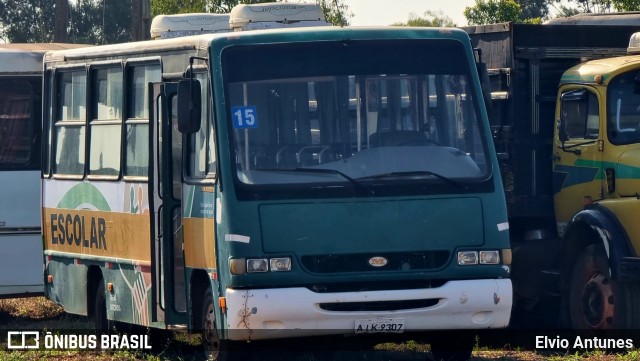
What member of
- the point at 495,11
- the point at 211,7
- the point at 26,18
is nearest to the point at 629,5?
the point at 211,7

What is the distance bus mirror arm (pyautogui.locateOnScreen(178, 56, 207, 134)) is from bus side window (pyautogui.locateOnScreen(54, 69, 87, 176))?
9.91 feet

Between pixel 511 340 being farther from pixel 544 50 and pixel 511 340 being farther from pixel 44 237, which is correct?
pixel 44 237

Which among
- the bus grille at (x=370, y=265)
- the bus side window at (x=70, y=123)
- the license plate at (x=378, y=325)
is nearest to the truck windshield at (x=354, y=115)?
the bus grille at (x=370, y=265)

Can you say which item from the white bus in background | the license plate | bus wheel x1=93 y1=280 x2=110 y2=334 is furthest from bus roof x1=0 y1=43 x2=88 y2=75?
the license plate

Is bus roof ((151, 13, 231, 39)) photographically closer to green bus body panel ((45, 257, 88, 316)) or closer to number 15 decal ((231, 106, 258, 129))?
green bus body panel ((45, 257, 88, 316))

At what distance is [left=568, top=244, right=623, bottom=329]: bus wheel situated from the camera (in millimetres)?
12352

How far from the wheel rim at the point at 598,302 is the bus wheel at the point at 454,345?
1.78 meters

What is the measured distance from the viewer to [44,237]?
46.8 feet

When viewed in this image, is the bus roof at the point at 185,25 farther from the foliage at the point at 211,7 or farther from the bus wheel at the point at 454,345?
the foliage at the point at 211,7

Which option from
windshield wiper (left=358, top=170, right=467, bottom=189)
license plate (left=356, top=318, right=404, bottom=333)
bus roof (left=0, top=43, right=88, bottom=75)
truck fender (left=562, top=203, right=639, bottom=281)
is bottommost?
license plate (left=356, top=318, right=404, bottom=333)

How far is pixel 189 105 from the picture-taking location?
34.5 feet

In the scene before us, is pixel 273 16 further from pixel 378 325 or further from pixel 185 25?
pixel 378 325

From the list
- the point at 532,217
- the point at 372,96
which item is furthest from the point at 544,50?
the point at 372,96

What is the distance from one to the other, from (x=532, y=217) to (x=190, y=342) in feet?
11.4
